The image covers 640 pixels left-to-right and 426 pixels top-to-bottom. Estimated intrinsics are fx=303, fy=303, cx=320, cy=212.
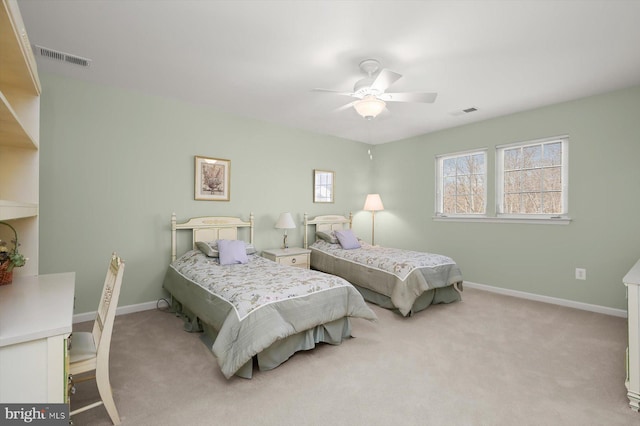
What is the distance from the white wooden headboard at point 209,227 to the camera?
3.68 meters

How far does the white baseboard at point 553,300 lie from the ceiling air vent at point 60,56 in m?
5.36

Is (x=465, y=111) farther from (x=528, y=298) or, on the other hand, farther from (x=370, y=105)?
(x=528, y=298)

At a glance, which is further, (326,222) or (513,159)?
(326,222)

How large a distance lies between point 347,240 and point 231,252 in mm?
1887

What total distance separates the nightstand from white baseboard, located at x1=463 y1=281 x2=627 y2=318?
2.48 m

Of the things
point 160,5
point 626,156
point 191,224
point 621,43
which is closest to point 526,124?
point 626,156

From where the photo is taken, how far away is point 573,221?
145 inches

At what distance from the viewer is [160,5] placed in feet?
6.57

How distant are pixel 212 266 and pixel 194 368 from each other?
114 cm

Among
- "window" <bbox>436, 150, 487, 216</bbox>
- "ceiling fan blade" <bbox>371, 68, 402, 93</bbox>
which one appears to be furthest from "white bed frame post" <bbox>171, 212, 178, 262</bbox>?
"window" <bbox>436, 150, 487, 216</bbox>

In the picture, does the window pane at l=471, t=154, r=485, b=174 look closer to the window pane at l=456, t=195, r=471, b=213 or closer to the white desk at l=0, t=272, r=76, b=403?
the window pane at l=456, t=195, r=471, b=213

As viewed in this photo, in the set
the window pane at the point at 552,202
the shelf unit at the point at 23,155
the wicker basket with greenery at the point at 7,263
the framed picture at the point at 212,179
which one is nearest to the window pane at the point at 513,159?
the window pane at the point at 552,202

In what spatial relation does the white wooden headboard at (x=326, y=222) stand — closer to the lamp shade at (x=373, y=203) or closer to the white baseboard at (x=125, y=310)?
the lamp shade at (x=373, y=203)

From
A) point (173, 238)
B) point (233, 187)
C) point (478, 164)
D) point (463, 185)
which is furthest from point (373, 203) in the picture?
point (173, 238)
